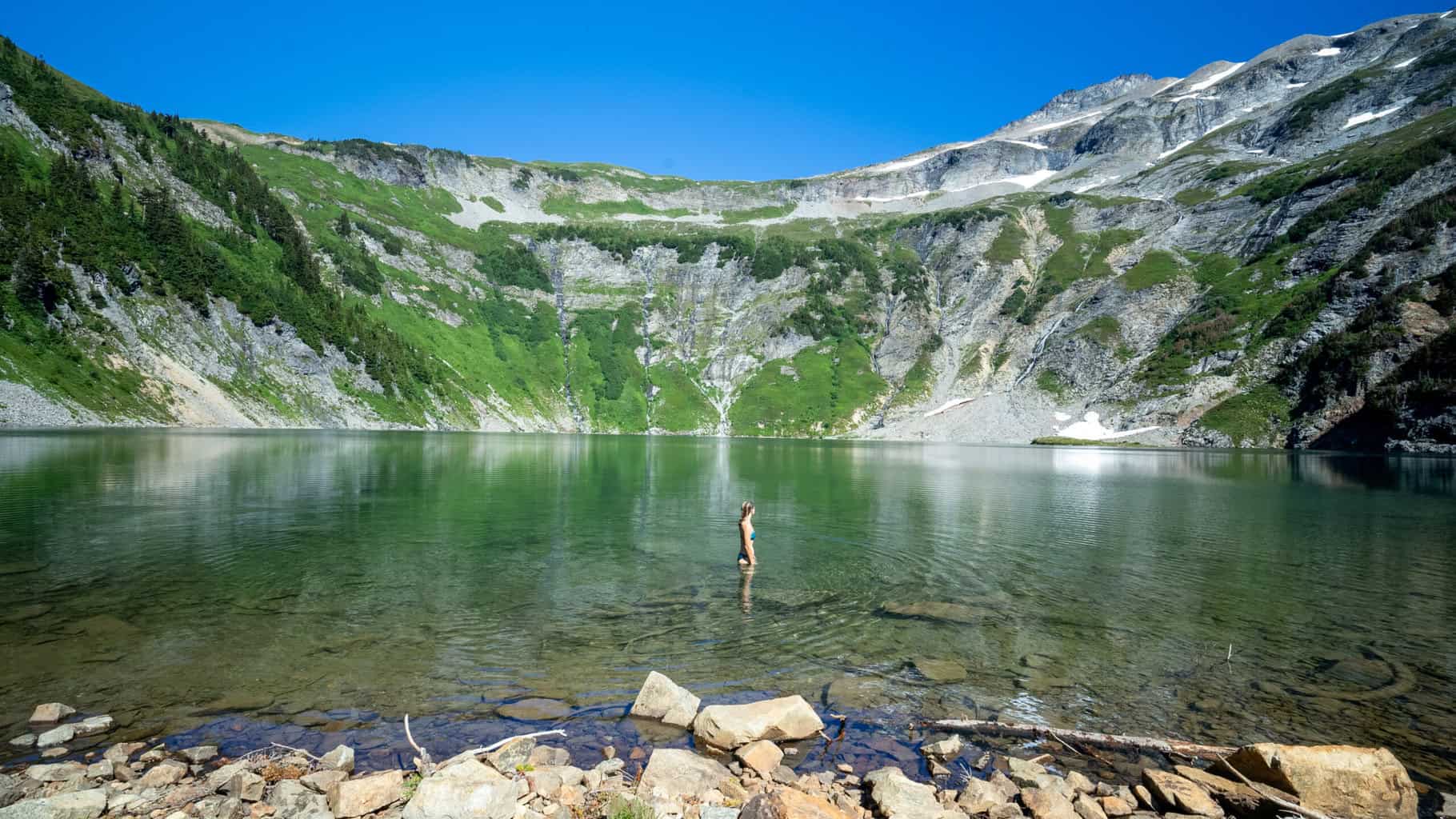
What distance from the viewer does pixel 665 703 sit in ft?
44.6

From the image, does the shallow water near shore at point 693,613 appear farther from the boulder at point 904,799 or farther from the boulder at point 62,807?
the boulder at point 62,807

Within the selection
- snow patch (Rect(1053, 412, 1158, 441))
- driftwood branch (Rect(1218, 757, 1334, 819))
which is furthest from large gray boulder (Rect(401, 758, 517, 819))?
snow patch (Rect(1053, 412, 1158, 441))

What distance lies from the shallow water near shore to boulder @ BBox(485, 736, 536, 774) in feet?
2.81

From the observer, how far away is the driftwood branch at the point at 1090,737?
39.8 ft

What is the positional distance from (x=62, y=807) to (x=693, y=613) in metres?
14.7

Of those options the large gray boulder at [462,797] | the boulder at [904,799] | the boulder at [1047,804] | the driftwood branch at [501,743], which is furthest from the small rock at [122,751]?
the boulder at [1047,804]

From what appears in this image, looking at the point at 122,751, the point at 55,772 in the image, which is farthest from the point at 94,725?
the point at 55,772

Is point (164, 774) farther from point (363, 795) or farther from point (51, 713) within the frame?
point (51, 713)

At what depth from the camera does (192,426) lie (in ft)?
415

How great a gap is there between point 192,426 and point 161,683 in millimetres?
143508

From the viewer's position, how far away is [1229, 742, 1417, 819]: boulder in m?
9.82

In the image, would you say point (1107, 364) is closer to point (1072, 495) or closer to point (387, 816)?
point (1072, 495)

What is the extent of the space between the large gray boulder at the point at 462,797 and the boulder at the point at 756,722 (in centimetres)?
392

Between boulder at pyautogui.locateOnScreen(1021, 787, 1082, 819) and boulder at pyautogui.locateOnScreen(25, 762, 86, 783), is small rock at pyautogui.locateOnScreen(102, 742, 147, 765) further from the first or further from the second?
boulder at pyautogui.locateOnScreen(1021, 787, 1082, 819)
